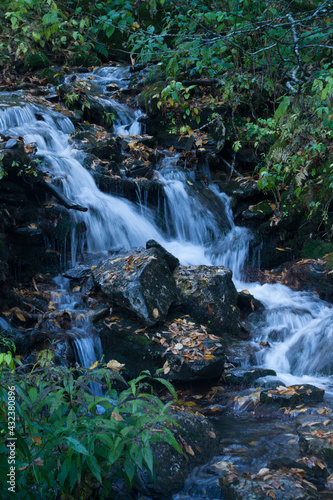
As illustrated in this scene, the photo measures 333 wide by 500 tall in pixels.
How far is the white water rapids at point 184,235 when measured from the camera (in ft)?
18.9

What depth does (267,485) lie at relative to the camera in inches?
110

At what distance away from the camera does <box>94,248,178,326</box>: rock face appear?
5.50m

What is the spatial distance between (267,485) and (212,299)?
3405 mm

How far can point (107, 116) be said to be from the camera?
1094 centimetres

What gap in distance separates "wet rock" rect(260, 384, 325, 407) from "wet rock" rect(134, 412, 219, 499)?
40.4 inches

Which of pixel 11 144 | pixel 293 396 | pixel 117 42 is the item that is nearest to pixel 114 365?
pixel 293 396

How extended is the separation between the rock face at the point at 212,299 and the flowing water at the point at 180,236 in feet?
1.71

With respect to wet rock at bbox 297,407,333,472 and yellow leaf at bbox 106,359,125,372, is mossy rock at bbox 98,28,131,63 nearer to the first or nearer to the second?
yellow leaf at bbox 106,359,125,372

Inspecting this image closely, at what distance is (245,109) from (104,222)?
19.0 ft

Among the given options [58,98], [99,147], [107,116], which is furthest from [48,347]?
[58,98]

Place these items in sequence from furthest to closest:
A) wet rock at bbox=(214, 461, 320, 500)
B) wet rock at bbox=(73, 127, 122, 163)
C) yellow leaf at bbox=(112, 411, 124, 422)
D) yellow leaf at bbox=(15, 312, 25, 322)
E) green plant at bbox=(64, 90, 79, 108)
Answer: green plant at bbox=(64, 90, 79, 108) → wet rock at bbox=(73, 127, 122, 163) → yellow leaf at bbox=(15, 312, 25, 322) → wet rock at bbox=(214, 461, 320, 500) → yellow leaf at bbox=(112, 411, 124, 422)

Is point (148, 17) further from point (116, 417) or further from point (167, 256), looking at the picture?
point (116, 417)

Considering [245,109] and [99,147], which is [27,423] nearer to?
[99,147]

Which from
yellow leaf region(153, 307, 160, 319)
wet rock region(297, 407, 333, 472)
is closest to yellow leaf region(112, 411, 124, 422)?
wet rock region(297, 407, 333, 472)
